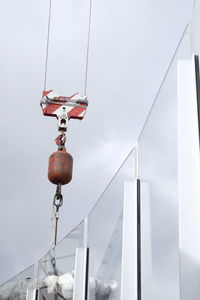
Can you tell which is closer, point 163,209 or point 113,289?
point 163,209

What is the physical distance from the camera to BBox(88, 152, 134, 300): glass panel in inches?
152

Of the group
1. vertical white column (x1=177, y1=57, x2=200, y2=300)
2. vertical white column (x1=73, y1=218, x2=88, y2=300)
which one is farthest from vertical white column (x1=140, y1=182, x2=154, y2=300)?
vertical white column (x1=73, y1=218, x2=88, y2=300)

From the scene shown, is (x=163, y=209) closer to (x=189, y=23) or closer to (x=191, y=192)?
(x=191, y=192)

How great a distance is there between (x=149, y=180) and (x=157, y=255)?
22.0 inches

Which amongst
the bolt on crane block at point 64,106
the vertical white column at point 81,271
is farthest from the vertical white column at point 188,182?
the bolt on crane block at point 64,106

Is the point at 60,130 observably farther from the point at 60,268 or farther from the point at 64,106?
the point at 60,268

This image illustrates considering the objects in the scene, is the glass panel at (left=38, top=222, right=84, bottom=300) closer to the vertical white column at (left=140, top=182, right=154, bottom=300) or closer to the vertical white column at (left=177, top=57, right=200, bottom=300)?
the vertical white column at (left=140, top=182, right=154, bottom=300)

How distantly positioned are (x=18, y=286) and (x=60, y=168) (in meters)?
2.55

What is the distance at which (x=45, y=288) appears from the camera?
7.21 meters

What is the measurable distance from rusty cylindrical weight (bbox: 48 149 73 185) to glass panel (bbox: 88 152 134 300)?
1889 mm

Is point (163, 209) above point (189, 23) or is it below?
below

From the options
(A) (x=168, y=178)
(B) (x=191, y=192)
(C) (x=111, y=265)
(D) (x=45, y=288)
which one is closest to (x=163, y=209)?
(A) (x=168, y=178)

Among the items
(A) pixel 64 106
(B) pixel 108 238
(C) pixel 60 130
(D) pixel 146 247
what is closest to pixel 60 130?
(C) pixel 60 130

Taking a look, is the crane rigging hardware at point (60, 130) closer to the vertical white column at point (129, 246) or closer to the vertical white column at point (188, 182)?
the vertical white column at point (129, 246)
